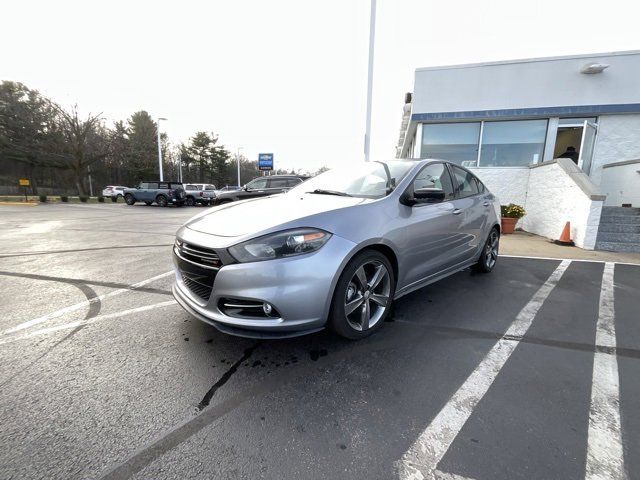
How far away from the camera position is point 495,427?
5.82 ft

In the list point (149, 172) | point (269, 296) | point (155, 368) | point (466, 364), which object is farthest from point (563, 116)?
point (149, 172)

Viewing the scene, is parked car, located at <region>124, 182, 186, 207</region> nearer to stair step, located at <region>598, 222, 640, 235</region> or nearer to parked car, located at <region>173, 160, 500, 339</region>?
parked car, located at <region>173, 160, 500, 339</region>

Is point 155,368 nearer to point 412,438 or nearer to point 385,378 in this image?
point 385,378

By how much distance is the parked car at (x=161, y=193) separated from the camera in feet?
69.6

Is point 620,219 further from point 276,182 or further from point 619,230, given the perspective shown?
point 276,182

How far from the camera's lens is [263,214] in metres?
2.64

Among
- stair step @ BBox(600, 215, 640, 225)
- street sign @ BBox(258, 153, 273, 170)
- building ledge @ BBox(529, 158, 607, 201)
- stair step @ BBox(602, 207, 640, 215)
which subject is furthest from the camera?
street sign @ BBox(258, 153, 273, 170)

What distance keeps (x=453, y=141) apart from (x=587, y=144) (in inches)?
164

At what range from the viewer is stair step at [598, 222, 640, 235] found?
7.10 m

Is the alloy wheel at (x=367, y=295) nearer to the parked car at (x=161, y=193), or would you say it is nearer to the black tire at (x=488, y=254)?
the black tire at (x=488, y=254)

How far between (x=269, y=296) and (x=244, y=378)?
0.63 m

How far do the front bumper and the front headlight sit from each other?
0.05 m

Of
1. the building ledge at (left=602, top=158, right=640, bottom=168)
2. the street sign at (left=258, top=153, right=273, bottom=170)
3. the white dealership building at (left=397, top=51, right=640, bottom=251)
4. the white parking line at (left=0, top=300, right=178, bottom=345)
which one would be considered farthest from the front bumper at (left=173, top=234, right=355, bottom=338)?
the street sign at (left=258, top=153, right=273, bottom=170)

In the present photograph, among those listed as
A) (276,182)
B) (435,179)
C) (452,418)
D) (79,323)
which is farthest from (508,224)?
(276,182)
